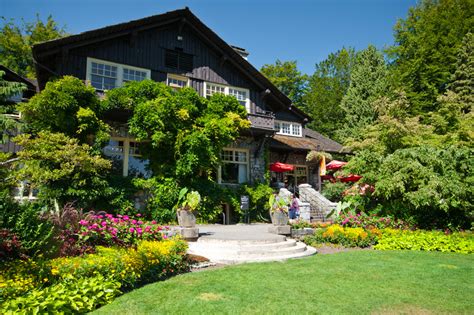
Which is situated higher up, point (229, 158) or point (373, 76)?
point (373, 76)

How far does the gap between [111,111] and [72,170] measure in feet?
12.0

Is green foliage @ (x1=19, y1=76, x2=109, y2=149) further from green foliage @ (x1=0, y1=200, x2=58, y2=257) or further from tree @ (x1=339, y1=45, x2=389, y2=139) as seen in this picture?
tree @ (x1=339, y1=45, x2=389, y2=139)

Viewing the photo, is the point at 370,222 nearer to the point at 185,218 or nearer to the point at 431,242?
the point at 431,242

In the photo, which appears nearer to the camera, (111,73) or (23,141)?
(23,141)

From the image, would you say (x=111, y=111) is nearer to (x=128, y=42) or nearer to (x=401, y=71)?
(x=128, y=42)

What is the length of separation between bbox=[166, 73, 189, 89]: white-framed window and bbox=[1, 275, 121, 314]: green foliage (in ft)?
44.3

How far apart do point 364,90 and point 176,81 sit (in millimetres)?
22720

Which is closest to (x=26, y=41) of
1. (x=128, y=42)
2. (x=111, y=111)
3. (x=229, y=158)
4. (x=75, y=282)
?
(x=128, y=42)

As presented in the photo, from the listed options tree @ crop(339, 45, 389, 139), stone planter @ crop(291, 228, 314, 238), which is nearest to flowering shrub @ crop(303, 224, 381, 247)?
stone planter @ crop(291, 228, 314, 238)

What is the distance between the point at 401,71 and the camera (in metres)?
31.3

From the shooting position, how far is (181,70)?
18.1 metres

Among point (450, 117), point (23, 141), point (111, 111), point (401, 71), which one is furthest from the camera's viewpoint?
point (401, 71)

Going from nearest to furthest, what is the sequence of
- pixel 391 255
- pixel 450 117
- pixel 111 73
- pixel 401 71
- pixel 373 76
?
pixel 391 255 → pixel 111 73 → pixel 450 117 → pixel 401 71 → pixel 373 76

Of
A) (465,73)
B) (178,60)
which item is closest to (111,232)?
(178,60)
